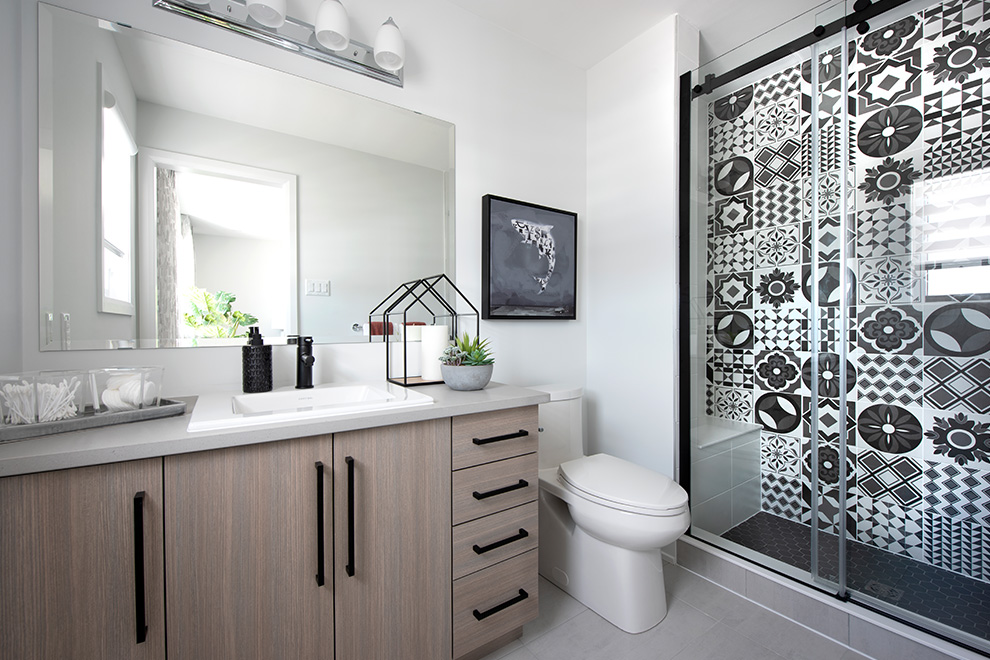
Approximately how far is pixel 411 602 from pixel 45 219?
149 cm

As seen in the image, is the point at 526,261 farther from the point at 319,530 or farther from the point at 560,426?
the point at 319,530

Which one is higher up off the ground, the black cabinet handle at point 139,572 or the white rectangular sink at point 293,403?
the white rectangular sink at point 293,403

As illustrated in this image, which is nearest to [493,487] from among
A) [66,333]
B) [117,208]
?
[66,333]

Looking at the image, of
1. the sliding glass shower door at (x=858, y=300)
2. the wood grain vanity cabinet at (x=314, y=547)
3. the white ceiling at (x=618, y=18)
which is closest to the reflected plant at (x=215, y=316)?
the wood grain vanity cabinet at (x=314, y=547)

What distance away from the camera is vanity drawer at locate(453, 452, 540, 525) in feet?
4.22

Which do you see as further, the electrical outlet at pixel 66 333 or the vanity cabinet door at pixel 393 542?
the electrical outlet at pixel 66 333

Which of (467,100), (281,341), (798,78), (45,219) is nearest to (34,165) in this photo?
(45,219)

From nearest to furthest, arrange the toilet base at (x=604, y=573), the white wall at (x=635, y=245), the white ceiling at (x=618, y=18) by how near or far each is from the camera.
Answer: the toilet base at (x=604, y=573)
the white ceiling at (x=618, y=18)
the white wall at (x=635, y=245)

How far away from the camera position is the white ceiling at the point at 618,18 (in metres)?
1.91

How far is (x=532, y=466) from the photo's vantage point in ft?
4.78

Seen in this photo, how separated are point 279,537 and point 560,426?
4.19 feet

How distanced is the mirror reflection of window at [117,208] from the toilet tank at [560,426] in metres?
1.50

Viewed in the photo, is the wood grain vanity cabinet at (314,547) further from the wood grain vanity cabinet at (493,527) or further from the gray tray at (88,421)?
the gray tray at (88,421)

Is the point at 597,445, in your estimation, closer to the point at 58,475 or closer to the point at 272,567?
the point at 272,567
